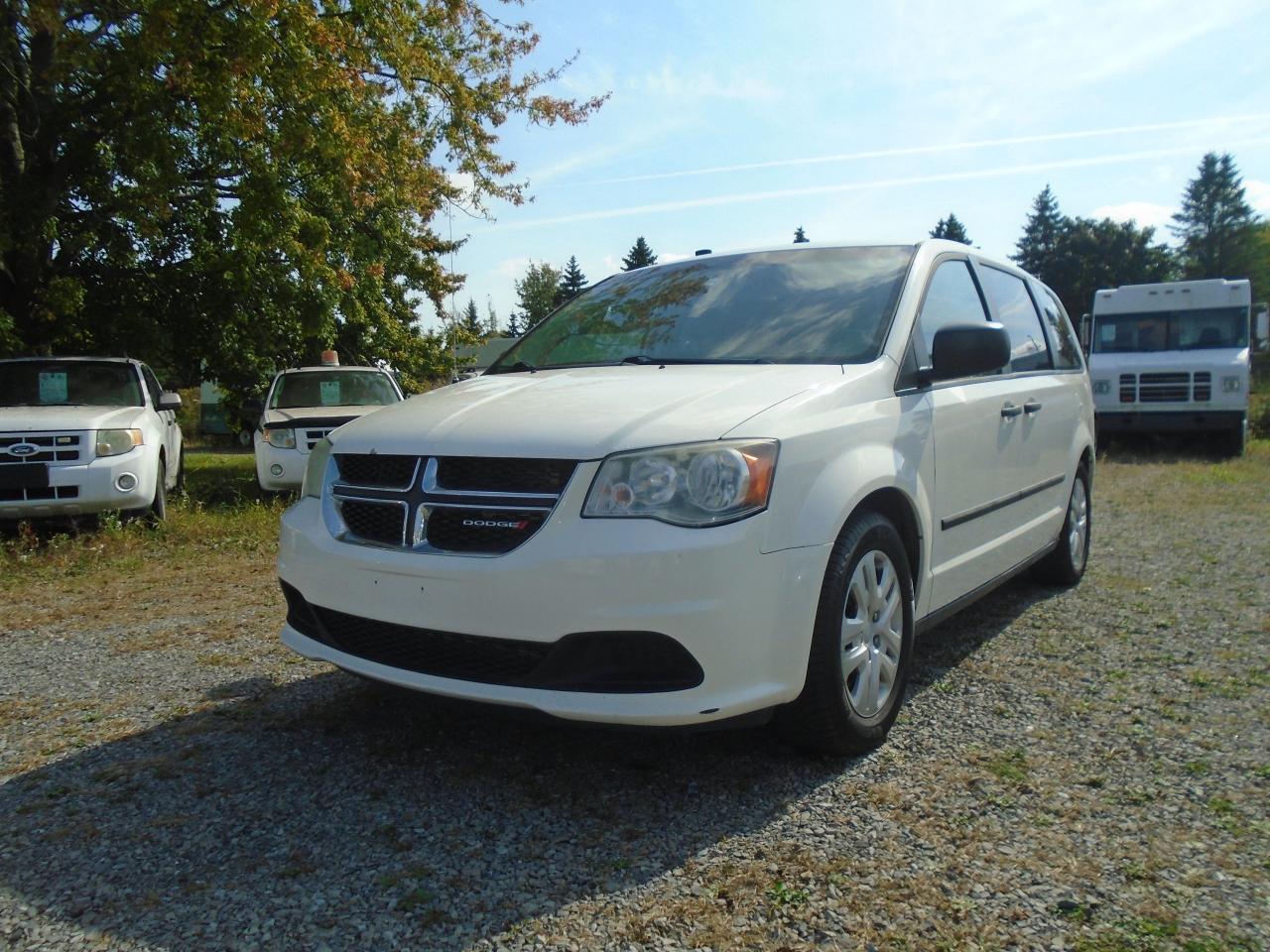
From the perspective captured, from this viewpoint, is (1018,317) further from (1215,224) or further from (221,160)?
(1215,224)

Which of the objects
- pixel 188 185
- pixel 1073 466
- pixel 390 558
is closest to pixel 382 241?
pixel 188 185

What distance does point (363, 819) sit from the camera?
273 centimetres

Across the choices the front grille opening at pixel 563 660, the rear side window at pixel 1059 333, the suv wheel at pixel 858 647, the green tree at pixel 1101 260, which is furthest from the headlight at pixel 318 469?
the green tree at pixel 1101 260

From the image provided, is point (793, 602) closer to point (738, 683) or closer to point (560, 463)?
point (738, 683)

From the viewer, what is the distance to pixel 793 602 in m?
2.69

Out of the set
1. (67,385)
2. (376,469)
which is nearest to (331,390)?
(67,385)

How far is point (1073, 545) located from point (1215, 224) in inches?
3394

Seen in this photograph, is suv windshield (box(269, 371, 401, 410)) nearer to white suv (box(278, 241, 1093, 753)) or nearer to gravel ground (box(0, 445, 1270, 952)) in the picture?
gravel ground (box(0, 445, 1270, 952))

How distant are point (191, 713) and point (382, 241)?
12.3 m

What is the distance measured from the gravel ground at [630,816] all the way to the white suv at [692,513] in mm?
286

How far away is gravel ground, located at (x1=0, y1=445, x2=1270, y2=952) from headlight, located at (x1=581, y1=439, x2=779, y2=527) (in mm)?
670

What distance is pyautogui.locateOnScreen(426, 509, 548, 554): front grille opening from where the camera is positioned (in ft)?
8.70

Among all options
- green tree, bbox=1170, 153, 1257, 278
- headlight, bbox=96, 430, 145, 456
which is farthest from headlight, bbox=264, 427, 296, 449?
green tree, bbox=1170, 153, 1257, 278

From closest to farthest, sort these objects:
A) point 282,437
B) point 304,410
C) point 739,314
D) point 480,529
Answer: point 480,529
point 739,314
point 282,437
point 304,410
